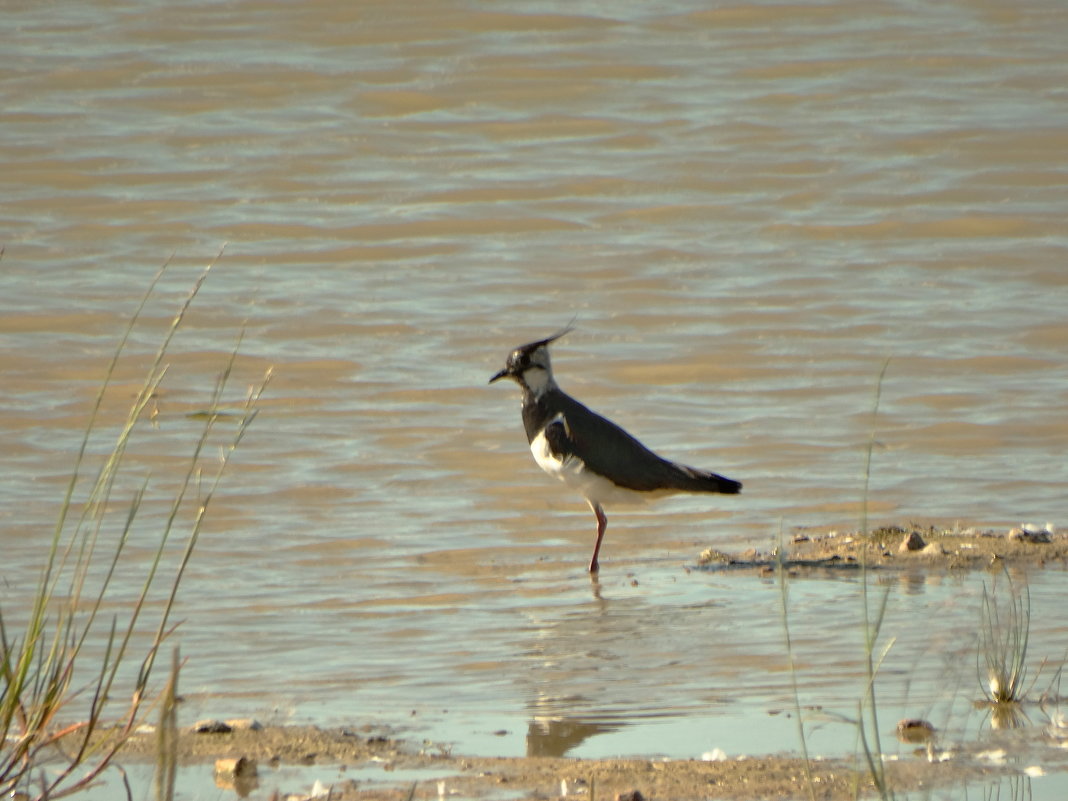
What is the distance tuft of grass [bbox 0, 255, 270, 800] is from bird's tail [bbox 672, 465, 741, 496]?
2.16 m

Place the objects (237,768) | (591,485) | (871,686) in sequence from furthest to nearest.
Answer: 1. (591,485)
2. (237,768)
3. (871,686)

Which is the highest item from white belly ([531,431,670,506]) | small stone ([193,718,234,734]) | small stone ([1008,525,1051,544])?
white belly ([531,431,670,506])

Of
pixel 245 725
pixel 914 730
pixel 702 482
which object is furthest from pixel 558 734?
pixel 702 482

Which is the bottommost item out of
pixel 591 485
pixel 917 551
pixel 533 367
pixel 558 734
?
pixel 558 734

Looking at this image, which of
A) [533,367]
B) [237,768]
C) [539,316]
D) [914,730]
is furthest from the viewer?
[539,316]

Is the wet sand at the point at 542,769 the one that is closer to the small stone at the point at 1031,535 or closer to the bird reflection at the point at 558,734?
the bird reflection at the point at 558,734

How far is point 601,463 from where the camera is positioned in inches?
314

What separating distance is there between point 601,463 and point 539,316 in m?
3.53

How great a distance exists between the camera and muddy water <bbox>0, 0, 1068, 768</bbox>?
5941mm

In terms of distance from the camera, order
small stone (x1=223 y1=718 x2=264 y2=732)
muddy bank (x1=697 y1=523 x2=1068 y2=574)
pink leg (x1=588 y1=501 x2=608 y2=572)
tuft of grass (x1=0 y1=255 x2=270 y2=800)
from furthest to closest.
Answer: pink leg (x1=588 y1=501 x2=608 y2=572) < muddy bank (x1=697 y1=523 x2=1068 y2=574) < small stone (x1=223 y1=718 x2=264 y2=732) < tuft of grass (x1=0 y1=255 x2=270 y2=800)

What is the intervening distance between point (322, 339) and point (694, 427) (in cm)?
271

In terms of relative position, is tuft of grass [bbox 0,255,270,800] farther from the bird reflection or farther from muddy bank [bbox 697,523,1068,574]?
muddy bank [bbox 697,523,1068,574]

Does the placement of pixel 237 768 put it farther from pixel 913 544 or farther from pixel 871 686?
pixel 913 544

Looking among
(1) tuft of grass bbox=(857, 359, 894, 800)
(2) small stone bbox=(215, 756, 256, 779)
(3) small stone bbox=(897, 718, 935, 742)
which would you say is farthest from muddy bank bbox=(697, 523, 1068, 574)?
(2) small stone bbox=(215, 756, 256, 779)
